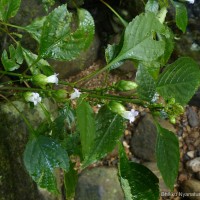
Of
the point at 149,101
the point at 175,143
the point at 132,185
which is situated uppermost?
the point at 149,101

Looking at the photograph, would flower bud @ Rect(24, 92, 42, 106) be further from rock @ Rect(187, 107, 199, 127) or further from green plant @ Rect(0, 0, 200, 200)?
rock @ Rect(187, 107, 199, 127)

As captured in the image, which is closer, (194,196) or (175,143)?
(175,143)

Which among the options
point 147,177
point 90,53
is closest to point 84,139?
point 147,177

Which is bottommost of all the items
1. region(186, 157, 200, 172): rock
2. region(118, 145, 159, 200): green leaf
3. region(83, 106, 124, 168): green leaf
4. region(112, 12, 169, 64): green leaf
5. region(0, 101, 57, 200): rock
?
region(186, 157, 200, 172): rock

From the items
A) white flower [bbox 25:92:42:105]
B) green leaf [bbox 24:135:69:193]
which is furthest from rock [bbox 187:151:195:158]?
white flower [bbox 25:92:42:105]

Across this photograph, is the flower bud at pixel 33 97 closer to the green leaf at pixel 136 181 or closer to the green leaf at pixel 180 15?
the green leaf at pixel 136 181

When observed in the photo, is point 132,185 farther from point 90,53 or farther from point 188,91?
point 90,53

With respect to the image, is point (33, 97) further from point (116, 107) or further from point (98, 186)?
point (98, 186)
